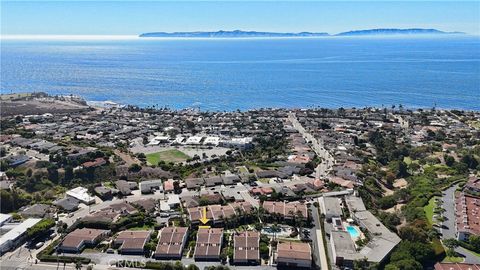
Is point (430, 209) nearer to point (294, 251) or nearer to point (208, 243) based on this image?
point (294, 251)

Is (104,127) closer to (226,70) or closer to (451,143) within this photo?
(451,143)

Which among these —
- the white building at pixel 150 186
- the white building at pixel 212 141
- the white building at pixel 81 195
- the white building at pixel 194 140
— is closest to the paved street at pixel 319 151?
the white building at pixel 212 141

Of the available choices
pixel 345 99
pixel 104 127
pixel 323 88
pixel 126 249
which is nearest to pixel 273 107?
pixel 345 99

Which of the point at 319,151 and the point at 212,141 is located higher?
the point at 212,141

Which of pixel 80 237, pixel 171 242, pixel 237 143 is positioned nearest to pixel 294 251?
pixel 171 242

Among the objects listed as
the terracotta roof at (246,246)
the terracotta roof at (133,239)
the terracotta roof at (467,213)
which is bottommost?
the terracotta roof at (467,213)

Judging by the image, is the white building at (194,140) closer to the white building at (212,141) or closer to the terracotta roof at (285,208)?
the white building at (212,141)
